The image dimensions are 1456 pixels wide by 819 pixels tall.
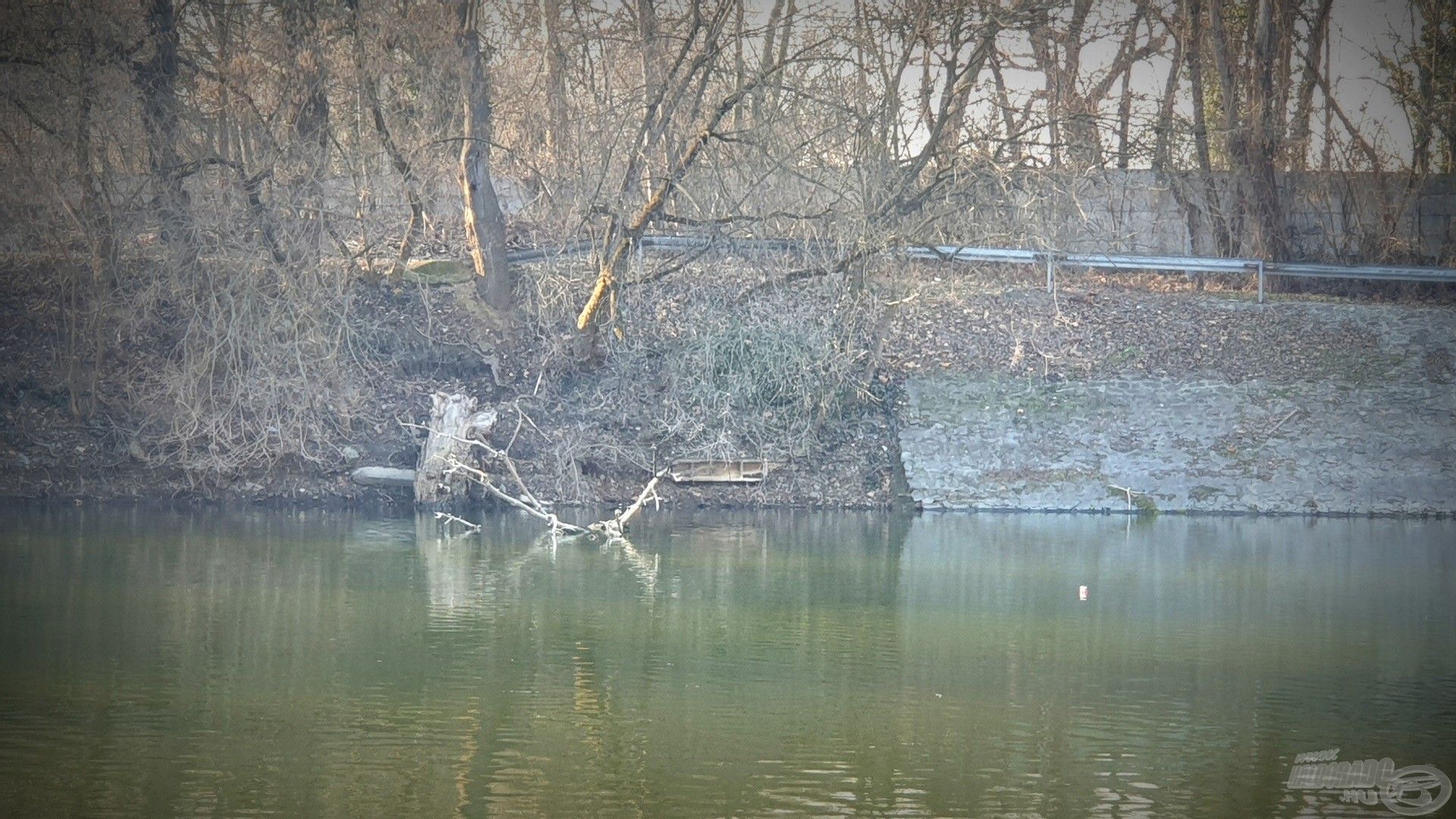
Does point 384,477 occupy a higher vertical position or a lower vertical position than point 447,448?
lower

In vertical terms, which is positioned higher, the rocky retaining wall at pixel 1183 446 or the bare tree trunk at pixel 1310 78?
the bare tree trunk at pixel 1310 78

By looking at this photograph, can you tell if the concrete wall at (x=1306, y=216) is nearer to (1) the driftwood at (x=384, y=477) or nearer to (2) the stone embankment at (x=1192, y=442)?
(2) the stone embankment at (x=1192, y=442)

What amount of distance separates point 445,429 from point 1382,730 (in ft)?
44.0

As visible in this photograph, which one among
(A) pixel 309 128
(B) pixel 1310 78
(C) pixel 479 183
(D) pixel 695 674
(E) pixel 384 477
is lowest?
(D) pixel 695 674

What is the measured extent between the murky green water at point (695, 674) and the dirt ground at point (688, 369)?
357 centimetres

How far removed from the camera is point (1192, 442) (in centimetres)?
2141

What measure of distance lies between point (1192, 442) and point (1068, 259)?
437 cm

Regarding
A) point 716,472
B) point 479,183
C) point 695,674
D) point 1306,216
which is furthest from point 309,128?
point 1306,216

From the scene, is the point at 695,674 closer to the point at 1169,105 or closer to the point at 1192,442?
the point at 1192,442

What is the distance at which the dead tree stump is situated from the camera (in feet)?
64.7

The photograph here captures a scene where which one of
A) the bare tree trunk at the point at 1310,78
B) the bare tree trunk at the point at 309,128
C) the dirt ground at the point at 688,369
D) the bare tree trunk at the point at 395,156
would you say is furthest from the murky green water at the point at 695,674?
the bare tree trunk at the point at 1310,78

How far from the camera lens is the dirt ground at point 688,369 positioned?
2041 cm

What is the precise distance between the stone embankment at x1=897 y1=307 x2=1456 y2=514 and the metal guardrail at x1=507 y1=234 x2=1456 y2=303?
7.56 feet

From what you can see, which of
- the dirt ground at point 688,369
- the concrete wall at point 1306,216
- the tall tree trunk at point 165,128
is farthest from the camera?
the concrete wall at point 1306,216
